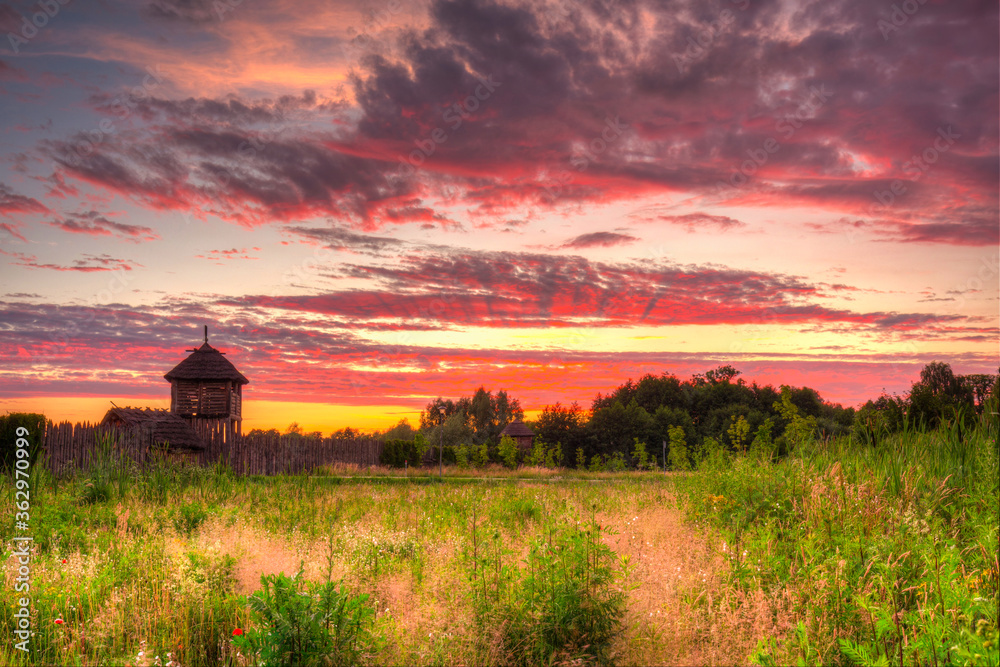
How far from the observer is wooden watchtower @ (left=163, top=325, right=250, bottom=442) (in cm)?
3422

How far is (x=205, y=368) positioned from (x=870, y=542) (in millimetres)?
34760

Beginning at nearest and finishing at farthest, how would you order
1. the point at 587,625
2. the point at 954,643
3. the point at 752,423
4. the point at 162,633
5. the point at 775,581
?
the point at 954,643 → the point at 587,625 → the point at 162,633 → the point at 775,581 → the point at 752,423

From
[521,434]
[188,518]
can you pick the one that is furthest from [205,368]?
[188,518]

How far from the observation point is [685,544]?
762 cm

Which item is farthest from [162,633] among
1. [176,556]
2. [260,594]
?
[260,594]

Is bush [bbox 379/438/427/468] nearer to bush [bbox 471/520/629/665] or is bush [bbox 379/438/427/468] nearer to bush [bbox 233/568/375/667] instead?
bush [bbox 471/520/629/665]

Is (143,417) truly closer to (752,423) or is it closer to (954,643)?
(954,643)

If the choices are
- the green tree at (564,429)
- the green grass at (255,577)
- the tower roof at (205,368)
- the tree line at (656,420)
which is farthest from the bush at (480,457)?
the green grass at (255,577)

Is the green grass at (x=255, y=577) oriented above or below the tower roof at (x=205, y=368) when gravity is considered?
below

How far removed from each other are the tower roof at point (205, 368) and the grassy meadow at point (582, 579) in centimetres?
2536

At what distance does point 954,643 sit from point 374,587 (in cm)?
477

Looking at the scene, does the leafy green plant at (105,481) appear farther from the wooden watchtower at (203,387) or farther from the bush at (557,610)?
the wooden watchtower at (203,387)

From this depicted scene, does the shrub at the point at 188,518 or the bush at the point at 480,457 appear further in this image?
the bush at the point at 480,457

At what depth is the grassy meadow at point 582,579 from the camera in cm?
457
